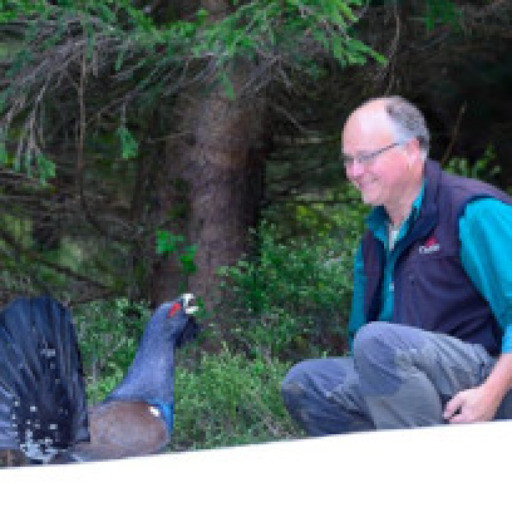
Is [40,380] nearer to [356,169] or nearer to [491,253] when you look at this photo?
[356,169]

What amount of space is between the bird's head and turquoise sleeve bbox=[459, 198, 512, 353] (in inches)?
56.8

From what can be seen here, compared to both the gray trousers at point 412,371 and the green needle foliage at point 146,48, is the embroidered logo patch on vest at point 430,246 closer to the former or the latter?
the gray trousers at point 412,371

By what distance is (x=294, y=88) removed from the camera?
7098 mm

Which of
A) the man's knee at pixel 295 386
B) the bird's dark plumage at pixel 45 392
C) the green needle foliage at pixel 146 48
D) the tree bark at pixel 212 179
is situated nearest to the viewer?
the bird's dark plumage at pixel 45 392

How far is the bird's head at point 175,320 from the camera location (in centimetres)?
538

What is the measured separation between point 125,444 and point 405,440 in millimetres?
1798

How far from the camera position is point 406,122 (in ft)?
15.2

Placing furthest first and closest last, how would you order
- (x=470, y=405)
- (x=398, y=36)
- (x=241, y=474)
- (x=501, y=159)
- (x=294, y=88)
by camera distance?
(x=501, y=159) → (x=294, y=88) → (x=398, y=36) → (x=470, y=405) → (x=241, y=474)

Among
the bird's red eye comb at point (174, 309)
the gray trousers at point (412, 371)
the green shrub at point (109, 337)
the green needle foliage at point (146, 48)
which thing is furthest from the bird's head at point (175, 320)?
the gray trousers at point (412, 371)

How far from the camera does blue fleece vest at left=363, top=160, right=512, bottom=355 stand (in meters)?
4.54

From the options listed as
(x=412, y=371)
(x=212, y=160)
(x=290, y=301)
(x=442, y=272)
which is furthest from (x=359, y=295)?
(x=212, y=160)

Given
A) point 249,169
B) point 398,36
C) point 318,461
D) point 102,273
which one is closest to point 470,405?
point 318,461

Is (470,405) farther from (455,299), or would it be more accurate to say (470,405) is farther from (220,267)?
(220,267)

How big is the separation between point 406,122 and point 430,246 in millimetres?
462
